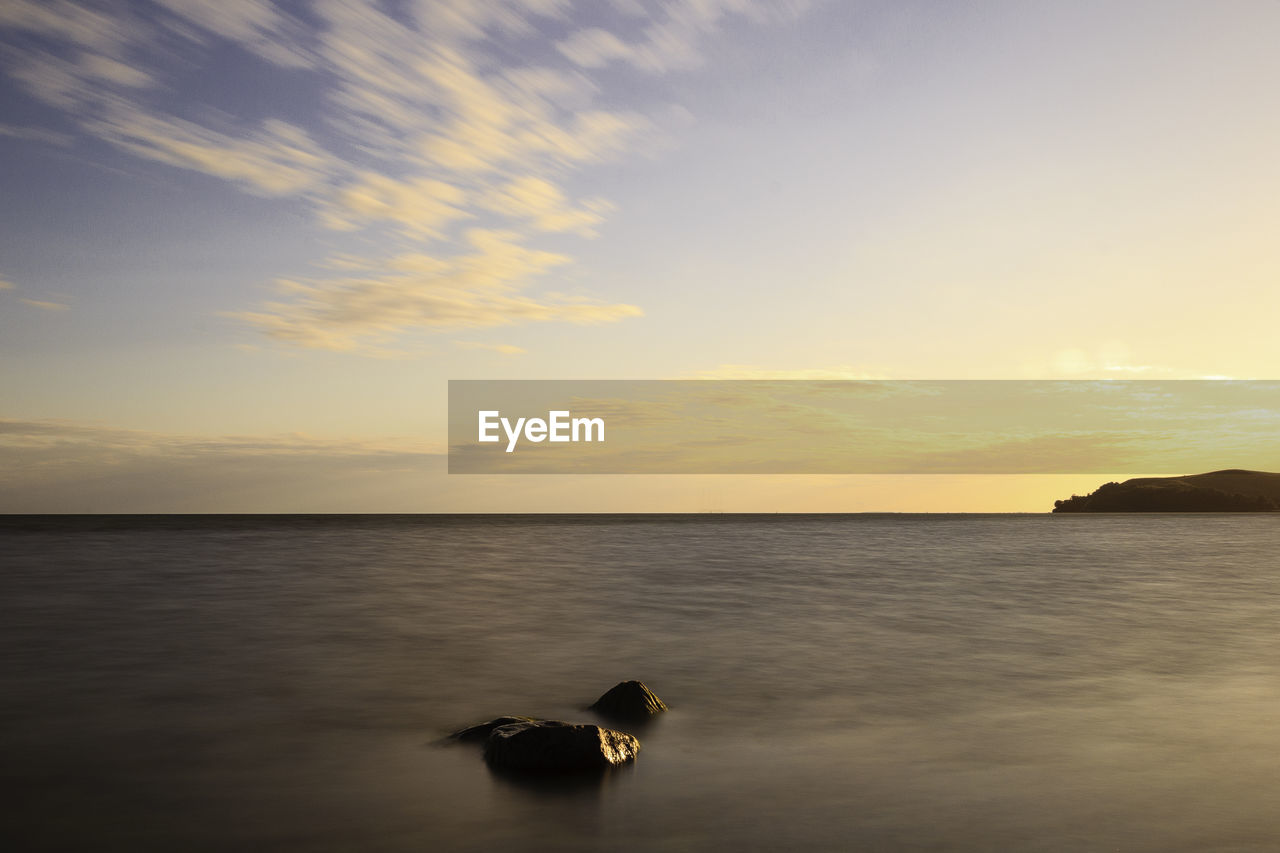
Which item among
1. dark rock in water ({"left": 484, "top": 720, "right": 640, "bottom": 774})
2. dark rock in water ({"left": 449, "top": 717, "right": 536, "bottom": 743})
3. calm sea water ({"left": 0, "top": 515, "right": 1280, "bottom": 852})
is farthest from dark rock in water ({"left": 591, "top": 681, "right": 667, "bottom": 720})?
dark rock in water ({"left": 484, "top": 720, "right": 640, "bottom": 774})

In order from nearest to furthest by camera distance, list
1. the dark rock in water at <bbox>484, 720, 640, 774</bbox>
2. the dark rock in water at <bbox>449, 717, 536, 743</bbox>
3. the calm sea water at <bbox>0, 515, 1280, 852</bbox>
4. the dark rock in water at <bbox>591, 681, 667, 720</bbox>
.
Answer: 1. the calm sea water at <bbox>0, 515, 1280, 852</bbox>
2. the dark rock in water at <bbox>484, 720, 640, 774</bbox>
3. the dark rock in water at <bbox>449, 717, 536, 743</bbox>
4. the dark rock in water at <bbox>591, 681, 667, 720</bbox>

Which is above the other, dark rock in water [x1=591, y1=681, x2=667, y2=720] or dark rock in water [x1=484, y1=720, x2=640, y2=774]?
dark rock in water [x1=484, y1=720, x2=640, y2=774]

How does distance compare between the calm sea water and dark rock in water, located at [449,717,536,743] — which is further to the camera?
dark rock in water, located at [449,717,536,743]

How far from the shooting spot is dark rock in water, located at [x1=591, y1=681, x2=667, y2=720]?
11.0 meters

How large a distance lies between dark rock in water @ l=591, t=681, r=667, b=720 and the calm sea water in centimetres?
31

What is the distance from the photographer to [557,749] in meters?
8.25

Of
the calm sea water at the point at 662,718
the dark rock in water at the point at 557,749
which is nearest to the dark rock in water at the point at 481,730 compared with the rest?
the calm sea water at the point at 662,718

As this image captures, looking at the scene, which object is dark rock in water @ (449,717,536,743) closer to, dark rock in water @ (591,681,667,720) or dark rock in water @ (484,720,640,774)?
dark rock in water @ (484,720,640,774)

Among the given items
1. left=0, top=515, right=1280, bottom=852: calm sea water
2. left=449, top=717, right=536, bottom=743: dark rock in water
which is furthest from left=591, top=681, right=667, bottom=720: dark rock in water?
left=449, top=717, right=536, bottom=743: dark rock in water

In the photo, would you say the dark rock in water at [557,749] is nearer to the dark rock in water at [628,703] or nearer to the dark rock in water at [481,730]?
the dark rock in water at [481,730]

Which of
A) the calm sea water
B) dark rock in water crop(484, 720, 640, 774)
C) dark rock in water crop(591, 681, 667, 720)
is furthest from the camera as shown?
dark rock in water crop(591, 681, 667, 720)

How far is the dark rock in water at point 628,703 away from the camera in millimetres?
11008

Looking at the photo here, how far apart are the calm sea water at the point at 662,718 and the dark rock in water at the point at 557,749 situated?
23 cm

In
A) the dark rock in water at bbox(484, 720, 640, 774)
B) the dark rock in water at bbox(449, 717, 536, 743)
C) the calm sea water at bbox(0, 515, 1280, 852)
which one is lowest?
the calm sea water at bbox(0, 515, 1280, 852)
